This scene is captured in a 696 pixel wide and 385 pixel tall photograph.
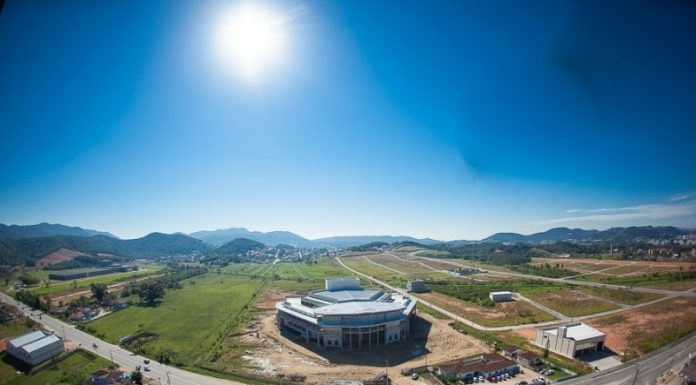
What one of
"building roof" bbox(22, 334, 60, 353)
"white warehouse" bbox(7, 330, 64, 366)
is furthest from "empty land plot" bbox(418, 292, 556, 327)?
"building roof" bbox(22, 334, 60, 353)

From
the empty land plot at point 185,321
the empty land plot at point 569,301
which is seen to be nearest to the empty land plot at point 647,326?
the empty land plot at point 569,301

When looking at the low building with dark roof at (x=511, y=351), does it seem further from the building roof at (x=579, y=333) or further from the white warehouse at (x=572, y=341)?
the building roof at (x=579, y=333)

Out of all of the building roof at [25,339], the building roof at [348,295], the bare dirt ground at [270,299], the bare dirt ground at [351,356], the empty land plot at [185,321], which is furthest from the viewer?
the bare dirt ground at [270,299]

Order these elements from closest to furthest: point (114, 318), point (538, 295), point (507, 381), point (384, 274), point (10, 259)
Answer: point (507, 381) < point (114, 318) < point (538, 295) < point (384, 274) < point (10, 259)

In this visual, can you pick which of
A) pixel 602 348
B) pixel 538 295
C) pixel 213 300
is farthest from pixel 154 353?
pixel 538 295

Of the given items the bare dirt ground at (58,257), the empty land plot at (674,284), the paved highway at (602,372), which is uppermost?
the bare dirt ground at (58,257)

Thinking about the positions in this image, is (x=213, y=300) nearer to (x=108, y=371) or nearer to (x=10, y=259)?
(x=108, y=371)
